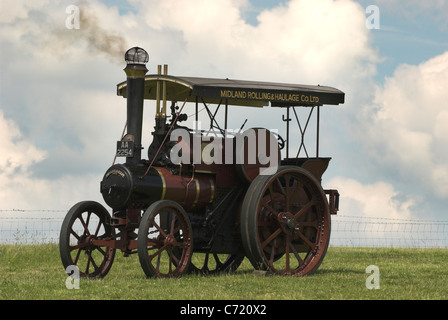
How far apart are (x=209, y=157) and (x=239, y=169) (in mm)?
583

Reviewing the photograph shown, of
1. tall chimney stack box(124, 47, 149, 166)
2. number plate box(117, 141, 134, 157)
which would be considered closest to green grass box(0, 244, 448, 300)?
number plate box(117, 141, 134, 157)

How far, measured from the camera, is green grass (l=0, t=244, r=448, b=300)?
11.0 meters

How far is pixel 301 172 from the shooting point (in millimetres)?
14352

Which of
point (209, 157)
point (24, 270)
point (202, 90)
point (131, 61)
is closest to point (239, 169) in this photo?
point (209, 157)

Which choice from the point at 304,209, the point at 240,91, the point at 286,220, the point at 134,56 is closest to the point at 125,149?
the point at 134,56

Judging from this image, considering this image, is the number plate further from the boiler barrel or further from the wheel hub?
the wheel hub

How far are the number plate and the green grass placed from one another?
197cm

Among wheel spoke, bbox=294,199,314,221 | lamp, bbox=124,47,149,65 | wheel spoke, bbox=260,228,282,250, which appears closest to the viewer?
lamp, bbox=124,47,149,65

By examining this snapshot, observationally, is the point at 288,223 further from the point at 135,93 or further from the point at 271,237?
the point at 135,93

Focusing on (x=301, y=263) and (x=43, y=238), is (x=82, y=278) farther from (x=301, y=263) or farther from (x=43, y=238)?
(x=43, y=238)

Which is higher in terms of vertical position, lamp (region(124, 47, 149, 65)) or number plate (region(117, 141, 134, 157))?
lamp (region(124, 47, 149, 65))

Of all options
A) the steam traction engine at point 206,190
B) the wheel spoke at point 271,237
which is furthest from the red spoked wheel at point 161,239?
the wheel spoke at point 271,237

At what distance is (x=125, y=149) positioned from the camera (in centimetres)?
1304

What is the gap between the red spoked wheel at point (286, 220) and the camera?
13.6m
